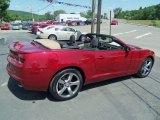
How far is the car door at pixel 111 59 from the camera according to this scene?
543 cm

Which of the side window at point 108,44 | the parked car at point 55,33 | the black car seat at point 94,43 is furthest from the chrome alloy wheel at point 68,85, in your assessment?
the parked car at point 55,33

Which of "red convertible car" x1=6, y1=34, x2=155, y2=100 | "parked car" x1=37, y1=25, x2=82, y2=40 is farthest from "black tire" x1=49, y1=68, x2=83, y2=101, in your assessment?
"parked car" x1=37, y1=25, x2=82, y2=40

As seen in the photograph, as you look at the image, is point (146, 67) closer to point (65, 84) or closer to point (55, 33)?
point (65, 84)

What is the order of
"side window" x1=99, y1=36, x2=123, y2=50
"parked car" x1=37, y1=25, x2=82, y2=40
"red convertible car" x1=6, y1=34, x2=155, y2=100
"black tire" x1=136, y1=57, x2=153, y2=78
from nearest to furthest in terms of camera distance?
"red convertible car" x1=6, y1=34, x2=155, y2=100 → "side window" x1=99, y1=36, x2=123, y2=50 → "black tire" x1=136, y1=57, x2=153, y2=78 → "parked car" x1=37, y1=25, x2=82, y2=40

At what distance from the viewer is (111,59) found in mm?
5637

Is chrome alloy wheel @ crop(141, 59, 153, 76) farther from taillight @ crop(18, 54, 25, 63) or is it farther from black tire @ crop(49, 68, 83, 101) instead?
taillight @ crop(18, 54, 25, 63)

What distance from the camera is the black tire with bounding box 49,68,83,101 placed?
475 centimetres

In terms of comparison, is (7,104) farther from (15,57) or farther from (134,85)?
(134,85)

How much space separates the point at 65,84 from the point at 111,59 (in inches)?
54.9

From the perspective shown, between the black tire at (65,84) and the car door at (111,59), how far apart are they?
2.05 feet

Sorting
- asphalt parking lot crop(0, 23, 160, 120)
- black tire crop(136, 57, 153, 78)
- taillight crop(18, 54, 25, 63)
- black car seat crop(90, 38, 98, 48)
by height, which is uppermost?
black car seat crop(90, 38, 98, 48)

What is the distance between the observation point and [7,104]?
4.62 meters

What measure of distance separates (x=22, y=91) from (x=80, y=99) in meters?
1.39

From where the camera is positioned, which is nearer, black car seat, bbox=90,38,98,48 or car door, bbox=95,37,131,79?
car door, bbox=95,37,131,79
